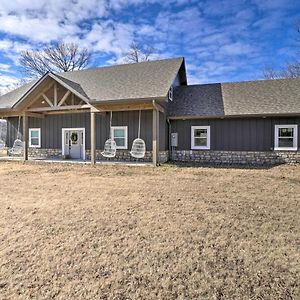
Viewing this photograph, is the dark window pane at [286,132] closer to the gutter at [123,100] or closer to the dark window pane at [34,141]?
the gutter at [123,100]

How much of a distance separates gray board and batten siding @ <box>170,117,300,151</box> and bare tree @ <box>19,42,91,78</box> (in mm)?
22606

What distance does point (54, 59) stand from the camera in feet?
99.4

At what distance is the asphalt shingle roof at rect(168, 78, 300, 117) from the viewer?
12.0 meters

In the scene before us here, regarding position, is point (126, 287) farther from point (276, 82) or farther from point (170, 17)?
point (276, 82)

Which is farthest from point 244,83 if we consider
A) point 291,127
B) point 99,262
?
point 99,262

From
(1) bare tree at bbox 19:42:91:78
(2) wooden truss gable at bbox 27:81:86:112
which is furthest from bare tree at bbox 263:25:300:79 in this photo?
(1) bare tree at bbox 19:42:91:78

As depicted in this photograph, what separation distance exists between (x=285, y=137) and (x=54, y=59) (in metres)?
28.0

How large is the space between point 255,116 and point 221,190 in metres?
6.72

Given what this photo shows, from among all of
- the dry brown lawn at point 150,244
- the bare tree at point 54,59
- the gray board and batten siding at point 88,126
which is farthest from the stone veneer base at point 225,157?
the bare tree at point 54,59

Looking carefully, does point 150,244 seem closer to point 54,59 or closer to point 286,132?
point 286,132

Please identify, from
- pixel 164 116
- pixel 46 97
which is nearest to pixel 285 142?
pixel 164 116

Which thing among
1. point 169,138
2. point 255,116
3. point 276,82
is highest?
point 276,82

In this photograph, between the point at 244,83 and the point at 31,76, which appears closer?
the point at 244,83

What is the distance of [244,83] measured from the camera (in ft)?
49.1
